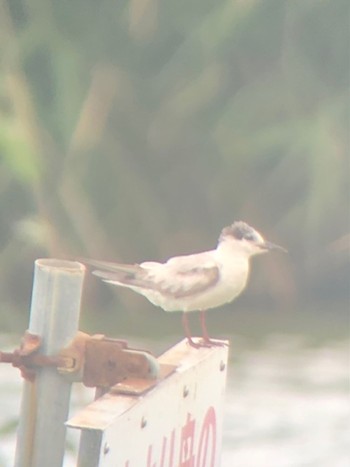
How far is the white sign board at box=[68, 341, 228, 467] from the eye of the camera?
155 cm

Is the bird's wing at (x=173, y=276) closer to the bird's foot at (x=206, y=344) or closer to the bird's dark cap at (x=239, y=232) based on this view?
the bird's dark cap at (x=239, y=232)

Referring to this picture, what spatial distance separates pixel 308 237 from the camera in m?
7.56

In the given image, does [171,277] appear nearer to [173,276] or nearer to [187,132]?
[173,276]

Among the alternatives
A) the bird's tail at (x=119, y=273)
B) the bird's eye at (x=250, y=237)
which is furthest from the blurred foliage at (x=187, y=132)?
the bird's tail at (x=119, y=273)

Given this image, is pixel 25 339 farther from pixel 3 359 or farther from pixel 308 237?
pixel 308 237

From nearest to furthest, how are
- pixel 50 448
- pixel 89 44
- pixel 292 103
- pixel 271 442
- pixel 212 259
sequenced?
1. pixel 50 448
2. pixel 212 259
3. pixel 271 442
4. pixel 89 44
5. pixel 292 103

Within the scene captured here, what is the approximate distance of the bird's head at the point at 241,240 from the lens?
119 inches

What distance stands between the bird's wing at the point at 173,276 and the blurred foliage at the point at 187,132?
11.2 feet

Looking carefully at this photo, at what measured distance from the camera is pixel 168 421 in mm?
1792

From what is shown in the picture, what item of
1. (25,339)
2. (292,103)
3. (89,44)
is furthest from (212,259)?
(292,103)

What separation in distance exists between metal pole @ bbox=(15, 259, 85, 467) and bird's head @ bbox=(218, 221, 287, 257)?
4.31ft

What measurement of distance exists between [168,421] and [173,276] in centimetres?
109

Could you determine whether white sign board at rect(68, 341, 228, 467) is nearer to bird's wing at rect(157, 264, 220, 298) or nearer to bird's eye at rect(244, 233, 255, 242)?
bird's wing at rect(157, 264, 220, 298)

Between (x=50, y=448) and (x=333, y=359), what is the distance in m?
5.91
